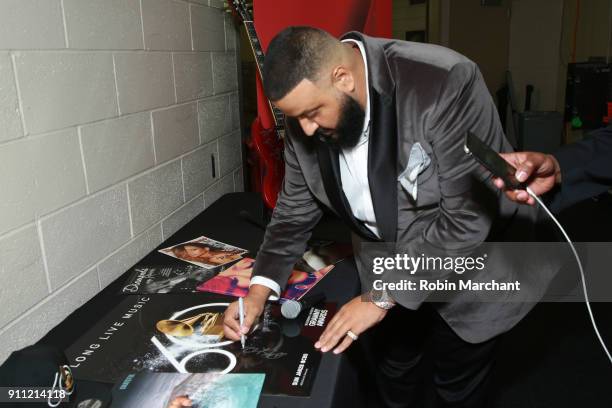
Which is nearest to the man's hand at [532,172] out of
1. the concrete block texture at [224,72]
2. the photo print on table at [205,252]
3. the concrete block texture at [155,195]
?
the photo print on table at [205,252]

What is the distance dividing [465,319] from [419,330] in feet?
1.05

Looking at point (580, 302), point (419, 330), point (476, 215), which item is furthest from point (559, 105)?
point (476, 215)

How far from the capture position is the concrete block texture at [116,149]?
1274 mm

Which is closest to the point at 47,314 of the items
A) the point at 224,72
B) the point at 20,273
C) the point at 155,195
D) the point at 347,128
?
the point at 20,273

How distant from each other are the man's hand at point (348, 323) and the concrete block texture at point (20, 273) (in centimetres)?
62

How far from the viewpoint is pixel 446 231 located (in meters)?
1.01

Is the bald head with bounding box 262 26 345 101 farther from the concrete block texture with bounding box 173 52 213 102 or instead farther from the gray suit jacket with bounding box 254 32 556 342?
the concrete block texture with bounding box 173 52 213 102

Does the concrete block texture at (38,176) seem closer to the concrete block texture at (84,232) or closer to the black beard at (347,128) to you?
the concrete block texture at (84,232)

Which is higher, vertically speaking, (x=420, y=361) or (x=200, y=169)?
(x=200, y=169)

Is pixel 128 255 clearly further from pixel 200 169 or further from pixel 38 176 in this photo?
pixel 200 169

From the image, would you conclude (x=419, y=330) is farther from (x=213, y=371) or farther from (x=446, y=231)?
(x=213, y=371)

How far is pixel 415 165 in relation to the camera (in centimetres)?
100

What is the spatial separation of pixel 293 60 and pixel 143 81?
29.9 inches

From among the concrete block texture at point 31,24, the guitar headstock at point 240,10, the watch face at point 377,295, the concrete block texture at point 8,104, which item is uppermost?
the guitar headstock at point 240,10
